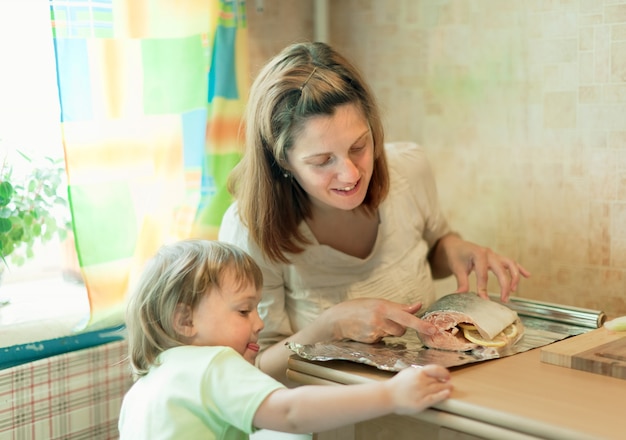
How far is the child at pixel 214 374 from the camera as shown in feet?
3.69

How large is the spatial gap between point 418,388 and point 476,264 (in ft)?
1.96

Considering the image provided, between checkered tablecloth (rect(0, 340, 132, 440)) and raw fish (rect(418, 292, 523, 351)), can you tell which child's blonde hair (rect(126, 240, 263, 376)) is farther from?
checkered tablecloth (rect(0, 340, 132, 440))

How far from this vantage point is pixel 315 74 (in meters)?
1.52

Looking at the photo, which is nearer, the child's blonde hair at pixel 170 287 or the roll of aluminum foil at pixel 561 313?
the child's blonde hair at pixel 170 287

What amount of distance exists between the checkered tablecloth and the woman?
17.0 inches

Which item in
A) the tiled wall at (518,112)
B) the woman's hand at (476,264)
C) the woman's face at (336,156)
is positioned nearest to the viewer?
the woman's face at (336,156)

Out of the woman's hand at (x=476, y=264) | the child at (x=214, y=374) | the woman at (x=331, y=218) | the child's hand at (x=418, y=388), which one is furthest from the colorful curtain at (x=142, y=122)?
the child's hand at (x=418, y=388)

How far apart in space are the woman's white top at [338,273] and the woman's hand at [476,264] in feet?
0.21

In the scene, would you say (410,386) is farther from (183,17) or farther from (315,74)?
(183,17)

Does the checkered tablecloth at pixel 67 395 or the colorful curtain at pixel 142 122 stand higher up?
the colorful curtain at pixel 142 122

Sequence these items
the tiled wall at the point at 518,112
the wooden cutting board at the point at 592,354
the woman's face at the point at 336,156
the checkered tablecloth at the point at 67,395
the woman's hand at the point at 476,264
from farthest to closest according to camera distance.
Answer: the tiled wall at the point at 518,112
the checkered tablecloth at the point at 67,395
the woman's hand at the point at 476,264
the woman's face at the point at 336,156
the wooden cutting board at the point at 592,354

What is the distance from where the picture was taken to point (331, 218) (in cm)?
169

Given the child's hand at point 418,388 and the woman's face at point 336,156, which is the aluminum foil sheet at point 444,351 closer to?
the child's hand at point 418,388

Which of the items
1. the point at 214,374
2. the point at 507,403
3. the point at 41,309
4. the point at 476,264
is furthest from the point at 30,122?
the point at 507,403
